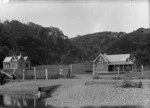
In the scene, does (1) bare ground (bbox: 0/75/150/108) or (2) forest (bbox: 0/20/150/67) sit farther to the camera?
(2) forest (bbox: 0/20/150/67)

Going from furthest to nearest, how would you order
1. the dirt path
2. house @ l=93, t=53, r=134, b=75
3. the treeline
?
house @ l=93, t=53, r=134, b=75
the treeline
the dirt path

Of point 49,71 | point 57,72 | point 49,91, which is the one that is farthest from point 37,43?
point 49,91

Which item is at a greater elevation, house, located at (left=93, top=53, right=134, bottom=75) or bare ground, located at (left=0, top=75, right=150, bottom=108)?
house, located at (left=93, top=53, right=134, bottom=75)

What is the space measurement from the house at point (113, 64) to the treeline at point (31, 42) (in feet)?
21.3

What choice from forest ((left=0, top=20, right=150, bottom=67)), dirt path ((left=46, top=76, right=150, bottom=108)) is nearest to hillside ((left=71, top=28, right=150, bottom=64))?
forest ((left=0, top=20, right=150, bottom=67))

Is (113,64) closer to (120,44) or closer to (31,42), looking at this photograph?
(31,42)

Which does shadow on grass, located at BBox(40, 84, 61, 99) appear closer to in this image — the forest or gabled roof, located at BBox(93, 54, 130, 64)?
the forest

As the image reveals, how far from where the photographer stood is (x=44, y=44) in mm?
40969

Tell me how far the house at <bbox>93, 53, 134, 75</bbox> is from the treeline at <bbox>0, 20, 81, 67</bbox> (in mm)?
6504

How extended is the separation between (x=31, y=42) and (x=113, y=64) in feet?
41.9

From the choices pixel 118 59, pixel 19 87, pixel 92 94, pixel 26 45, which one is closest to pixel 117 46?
pixel 118 59

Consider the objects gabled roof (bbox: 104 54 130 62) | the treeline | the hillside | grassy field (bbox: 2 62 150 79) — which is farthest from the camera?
gabled roof (bbox: 104 54 130 62)

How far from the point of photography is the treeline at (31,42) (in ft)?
129

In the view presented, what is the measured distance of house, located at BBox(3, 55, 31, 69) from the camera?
140 ft
